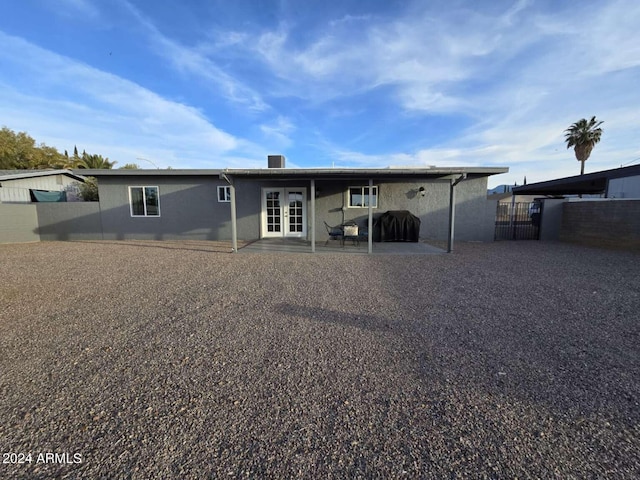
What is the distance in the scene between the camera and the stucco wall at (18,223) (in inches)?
391

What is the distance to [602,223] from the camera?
9344mm

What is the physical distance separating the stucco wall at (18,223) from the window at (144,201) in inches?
147

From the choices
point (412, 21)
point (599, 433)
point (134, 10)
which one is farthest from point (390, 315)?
point (134, 10)

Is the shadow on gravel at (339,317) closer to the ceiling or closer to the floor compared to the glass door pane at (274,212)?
closer to the floor

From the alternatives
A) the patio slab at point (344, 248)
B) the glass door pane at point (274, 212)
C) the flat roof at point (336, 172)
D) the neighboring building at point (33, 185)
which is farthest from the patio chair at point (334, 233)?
the neighboring building at point (33, 185)

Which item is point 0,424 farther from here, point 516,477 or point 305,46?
point 305,46

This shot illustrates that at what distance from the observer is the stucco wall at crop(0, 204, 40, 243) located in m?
9.94

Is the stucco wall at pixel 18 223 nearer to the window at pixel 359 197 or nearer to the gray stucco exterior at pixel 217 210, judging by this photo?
the gray stucco exterior at pixel 217 210

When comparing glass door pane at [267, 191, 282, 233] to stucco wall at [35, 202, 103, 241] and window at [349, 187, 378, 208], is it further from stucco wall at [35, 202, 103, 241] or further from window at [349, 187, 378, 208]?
stucco wall at [35, 202, 103, 241]

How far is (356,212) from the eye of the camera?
10656mm

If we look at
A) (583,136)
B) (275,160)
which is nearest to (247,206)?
(275,160)

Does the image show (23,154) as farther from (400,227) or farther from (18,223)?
(400,227)

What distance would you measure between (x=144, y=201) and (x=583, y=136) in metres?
34.2

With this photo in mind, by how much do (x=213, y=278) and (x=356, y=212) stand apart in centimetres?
660
